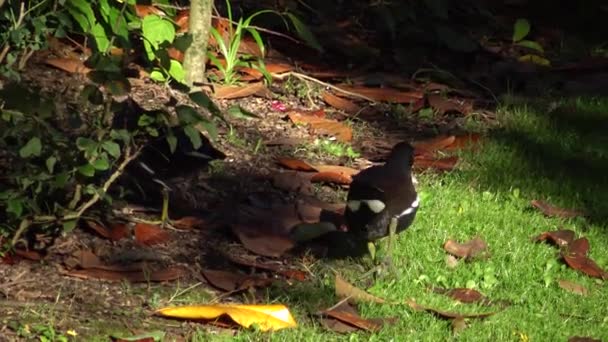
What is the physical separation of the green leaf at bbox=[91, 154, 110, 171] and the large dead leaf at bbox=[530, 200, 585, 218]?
2183mm

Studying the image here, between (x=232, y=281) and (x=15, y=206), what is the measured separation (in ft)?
2.85

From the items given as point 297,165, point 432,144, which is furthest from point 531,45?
point 297,165

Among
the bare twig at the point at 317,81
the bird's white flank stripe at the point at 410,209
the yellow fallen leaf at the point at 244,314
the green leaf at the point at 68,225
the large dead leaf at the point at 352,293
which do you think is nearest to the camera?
the yellow fallen leaf at the point at 244,314

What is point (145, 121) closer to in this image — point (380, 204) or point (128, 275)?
point (128, 275)

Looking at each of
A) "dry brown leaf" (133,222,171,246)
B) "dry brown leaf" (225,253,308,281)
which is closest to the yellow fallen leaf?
"dry brown leaf" (225,253,308,281)

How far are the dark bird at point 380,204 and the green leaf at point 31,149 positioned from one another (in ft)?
4.02

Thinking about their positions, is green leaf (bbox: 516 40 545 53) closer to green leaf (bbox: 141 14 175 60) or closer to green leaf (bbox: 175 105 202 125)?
green leaf (bbox: 141 14 175 60)

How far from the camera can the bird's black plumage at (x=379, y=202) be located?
480 centimetres

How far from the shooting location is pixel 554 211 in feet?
18.9

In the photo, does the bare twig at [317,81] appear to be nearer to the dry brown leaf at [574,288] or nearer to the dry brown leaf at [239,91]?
the dry brown leaf at [239,91]

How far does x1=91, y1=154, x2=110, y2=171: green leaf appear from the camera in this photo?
178 inches

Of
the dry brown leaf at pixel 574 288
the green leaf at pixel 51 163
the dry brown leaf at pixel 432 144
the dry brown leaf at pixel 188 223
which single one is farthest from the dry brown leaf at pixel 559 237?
the green leaf at pixel 51 163

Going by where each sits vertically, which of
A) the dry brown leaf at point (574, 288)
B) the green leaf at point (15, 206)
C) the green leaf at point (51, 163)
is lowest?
the dry brown leaf at point (574, 288)

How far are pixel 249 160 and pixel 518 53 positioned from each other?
8.27 ft
